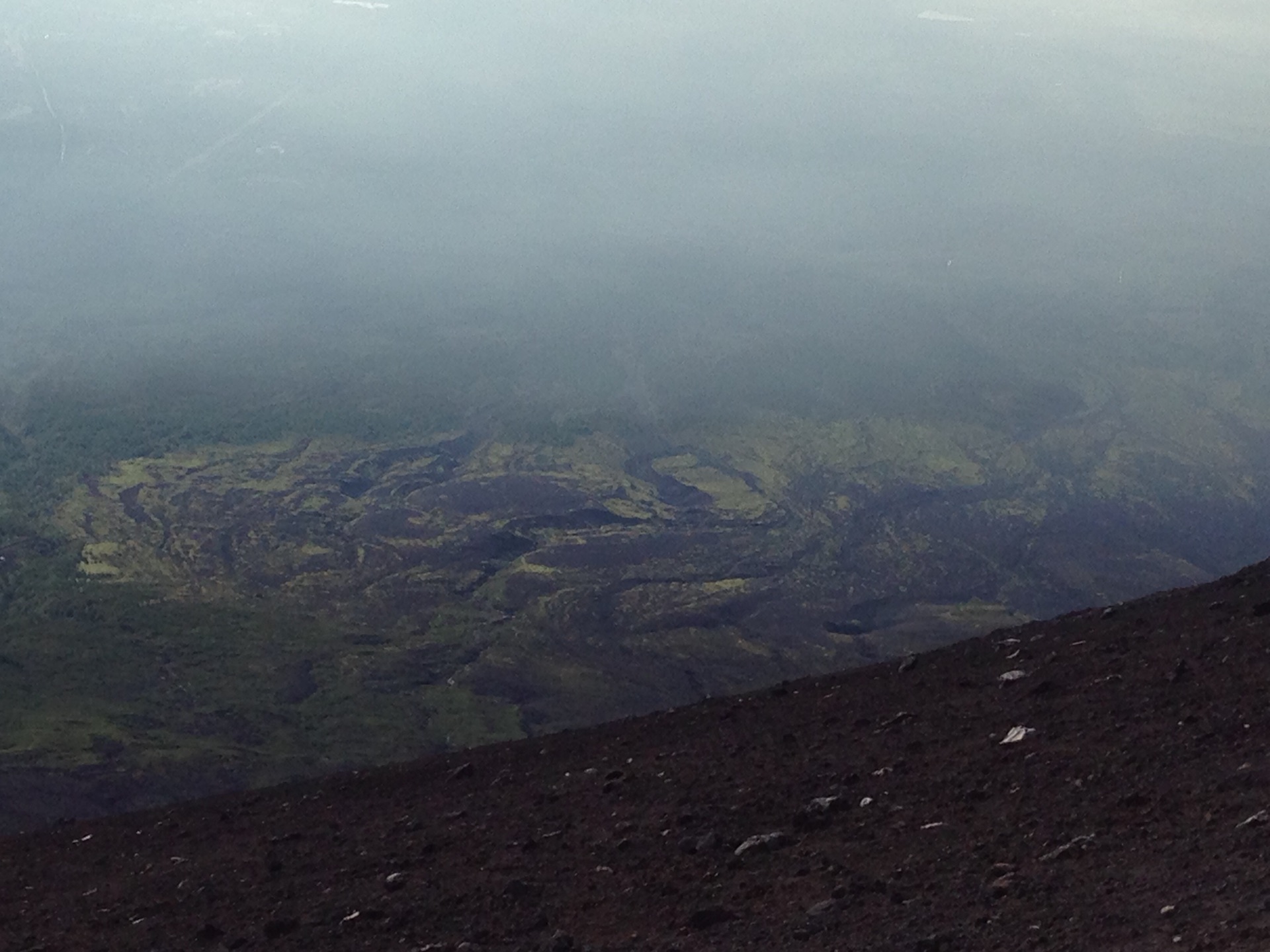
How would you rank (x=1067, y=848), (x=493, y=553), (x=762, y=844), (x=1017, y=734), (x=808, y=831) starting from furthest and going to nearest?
(x=493, y=553), (x=1017, y=734), (x=808, y=831), (x=762, y=844), (x=1067, y=848)

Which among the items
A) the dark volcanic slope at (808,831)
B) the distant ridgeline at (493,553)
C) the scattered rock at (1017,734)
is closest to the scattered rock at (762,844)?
the dark volcanic slope at (808,831)

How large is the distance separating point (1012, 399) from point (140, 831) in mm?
108357

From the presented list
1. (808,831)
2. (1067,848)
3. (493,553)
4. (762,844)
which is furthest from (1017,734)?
(493,553)

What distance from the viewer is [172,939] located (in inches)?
565

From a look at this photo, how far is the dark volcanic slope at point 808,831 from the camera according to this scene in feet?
36.3

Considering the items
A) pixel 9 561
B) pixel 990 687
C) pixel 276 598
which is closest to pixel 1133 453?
pixel 276 598

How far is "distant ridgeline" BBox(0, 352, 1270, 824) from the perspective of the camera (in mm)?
61500

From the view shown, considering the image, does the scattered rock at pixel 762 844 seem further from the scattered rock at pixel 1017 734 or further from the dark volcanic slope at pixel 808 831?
the scattered rock at pixel 1017 734

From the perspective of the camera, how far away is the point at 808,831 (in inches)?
533

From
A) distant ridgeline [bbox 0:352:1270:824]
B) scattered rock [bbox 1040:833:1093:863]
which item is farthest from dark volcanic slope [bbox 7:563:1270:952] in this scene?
distant ridgeline [bbox 0:352:1270:824]

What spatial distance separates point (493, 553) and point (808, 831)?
254ft

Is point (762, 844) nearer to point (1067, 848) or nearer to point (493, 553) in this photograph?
point (1067, 848)

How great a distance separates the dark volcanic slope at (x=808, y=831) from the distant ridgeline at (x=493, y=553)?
29.9 meters

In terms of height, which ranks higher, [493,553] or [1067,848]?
[1067,848]
